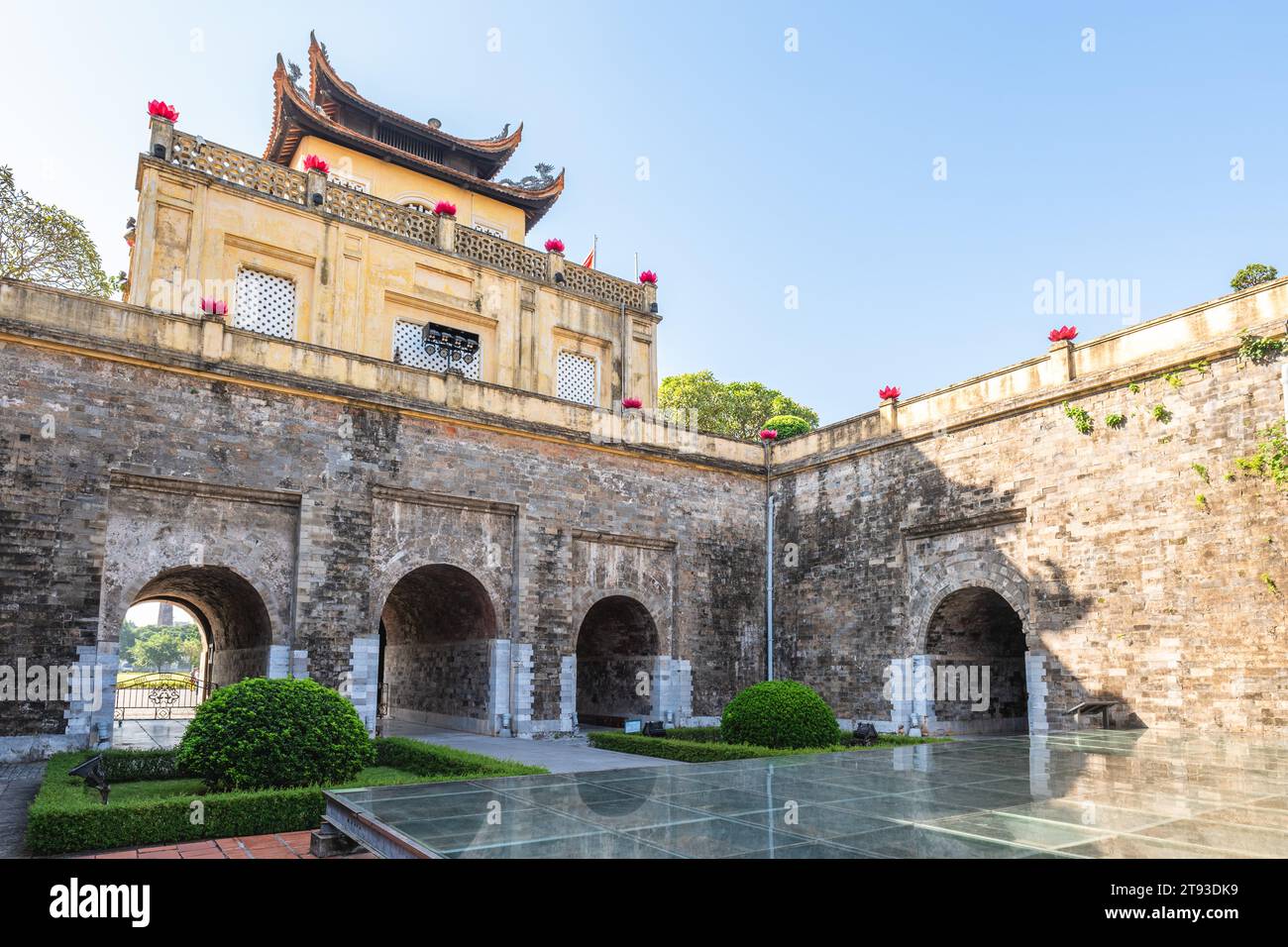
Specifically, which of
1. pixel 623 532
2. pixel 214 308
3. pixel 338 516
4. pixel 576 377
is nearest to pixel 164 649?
pixel 576 377

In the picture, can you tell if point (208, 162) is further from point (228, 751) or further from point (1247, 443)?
point (1247, 443)

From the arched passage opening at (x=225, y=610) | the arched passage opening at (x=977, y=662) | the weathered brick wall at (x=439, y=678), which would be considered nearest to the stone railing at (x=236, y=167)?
the arched passage opening at (x=225, y=610)

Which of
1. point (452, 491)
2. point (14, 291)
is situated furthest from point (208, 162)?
point (452, 491)

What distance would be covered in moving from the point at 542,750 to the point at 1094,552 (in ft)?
29.6

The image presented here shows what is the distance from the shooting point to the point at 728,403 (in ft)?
105

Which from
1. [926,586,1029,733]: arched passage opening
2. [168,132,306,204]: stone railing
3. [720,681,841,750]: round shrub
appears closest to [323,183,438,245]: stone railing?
[168,132,306,204]: stone railing

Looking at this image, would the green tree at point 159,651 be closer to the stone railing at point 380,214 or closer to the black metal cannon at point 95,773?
the stone railing at point 380,214

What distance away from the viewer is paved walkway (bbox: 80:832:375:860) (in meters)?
6.48

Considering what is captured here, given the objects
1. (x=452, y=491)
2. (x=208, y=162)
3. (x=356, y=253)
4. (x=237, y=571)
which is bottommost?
(x=237, y=571)

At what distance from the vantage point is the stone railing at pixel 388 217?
15.9 m

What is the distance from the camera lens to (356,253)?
1752 cm

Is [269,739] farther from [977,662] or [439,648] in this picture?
[977,662]
